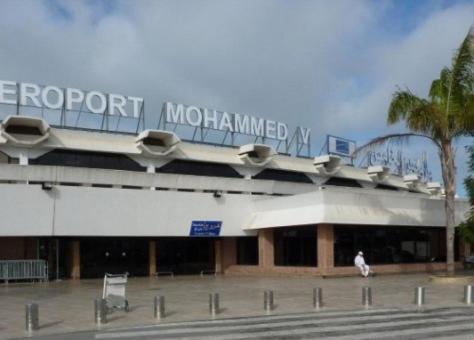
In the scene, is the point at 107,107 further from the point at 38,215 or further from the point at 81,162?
the point at 38,215

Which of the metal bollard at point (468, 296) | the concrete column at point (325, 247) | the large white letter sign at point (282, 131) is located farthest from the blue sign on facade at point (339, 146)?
the metal bollard at point (468, 296)

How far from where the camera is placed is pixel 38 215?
30641 mm

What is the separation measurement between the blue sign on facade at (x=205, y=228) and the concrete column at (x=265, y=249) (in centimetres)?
259

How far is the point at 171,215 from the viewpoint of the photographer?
114ft

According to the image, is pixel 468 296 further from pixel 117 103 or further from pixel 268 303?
pixel 117 103

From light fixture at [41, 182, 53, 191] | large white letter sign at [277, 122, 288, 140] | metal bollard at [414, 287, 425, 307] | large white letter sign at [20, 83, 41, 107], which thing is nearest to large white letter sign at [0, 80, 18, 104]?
large white letter sign at [20, 83, 41, 107]

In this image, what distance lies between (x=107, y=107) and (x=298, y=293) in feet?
73.8

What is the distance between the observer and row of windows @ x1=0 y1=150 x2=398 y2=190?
120 ft

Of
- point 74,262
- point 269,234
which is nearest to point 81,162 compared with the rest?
point 74,262

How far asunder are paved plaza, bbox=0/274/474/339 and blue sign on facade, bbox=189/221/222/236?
29.1ft

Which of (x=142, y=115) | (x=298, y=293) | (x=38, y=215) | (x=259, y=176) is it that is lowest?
(x=298, y=293)

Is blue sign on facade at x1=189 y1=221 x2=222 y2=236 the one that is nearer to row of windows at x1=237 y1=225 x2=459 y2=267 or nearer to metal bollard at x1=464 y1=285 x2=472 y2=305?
row of windows at x1=237 y1=225 x2=459 y2=267

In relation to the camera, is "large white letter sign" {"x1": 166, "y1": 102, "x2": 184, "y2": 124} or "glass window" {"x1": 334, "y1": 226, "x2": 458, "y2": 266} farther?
"large white letter sign" {"x1": 166, "y1": 102, "x2": 184, "y2": 124}

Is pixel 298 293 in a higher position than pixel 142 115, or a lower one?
lower
